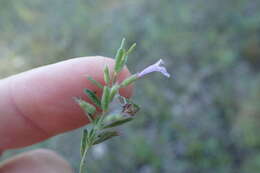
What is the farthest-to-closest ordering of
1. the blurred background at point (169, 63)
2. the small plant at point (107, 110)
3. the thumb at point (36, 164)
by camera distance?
the blurred background at point (169, 63)
the thumb at point (36, 164)
the small plant at point (107, 110)

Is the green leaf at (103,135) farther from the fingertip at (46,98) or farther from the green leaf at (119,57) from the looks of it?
the fingertip at (46,98)

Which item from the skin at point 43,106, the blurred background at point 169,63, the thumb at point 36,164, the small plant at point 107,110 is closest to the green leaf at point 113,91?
the small plant at point 107,110

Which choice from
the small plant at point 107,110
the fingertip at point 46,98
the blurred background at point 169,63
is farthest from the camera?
the blurred background at point 169,63

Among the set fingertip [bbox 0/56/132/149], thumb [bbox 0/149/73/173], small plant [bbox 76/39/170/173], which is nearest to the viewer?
small plant [bbox 76/39/170/173]

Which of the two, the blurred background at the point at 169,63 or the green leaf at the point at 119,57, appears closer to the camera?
the green leaf at the point at 119,57

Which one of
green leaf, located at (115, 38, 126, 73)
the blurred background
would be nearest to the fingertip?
green leaf, located at (115, 38, 126, 73)

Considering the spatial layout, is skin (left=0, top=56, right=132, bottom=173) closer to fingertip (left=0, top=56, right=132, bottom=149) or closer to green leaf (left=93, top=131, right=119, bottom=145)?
fingertip (left=0, top=56, right=132, bottom=149)

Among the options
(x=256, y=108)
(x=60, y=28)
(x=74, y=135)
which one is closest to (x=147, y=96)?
(x=74, y=135)
